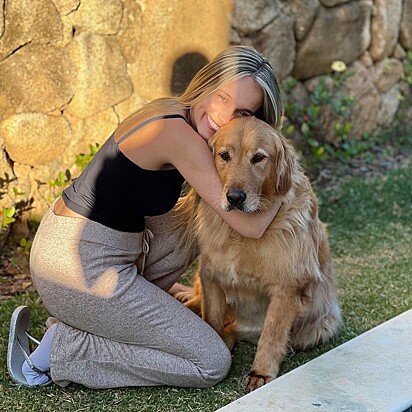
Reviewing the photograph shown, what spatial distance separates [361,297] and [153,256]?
1.27 metres

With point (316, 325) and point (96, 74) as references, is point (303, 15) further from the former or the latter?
point (316, 325)

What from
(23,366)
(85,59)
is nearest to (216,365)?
(23,366)

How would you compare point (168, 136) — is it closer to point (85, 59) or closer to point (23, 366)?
point (23, 366)

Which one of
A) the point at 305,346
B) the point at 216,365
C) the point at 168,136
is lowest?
the point at 305,346

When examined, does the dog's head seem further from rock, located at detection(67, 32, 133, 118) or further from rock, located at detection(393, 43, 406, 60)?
rock, located at detection(393, 43, 406, 60)

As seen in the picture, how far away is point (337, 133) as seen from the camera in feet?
19.7

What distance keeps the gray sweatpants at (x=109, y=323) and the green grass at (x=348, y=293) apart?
70mm

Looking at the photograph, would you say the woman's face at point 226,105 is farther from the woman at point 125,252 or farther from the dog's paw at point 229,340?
the dog's paw at point 229,340

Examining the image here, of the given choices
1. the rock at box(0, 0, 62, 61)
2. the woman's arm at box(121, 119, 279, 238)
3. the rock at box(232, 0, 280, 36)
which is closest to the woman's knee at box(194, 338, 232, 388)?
the woman's arm at box(121, 119, 279, 238)

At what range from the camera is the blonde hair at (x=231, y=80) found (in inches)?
115

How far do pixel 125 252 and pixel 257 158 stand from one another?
0.70 m

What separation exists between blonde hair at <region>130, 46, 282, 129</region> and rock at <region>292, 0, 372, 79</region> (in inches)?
108

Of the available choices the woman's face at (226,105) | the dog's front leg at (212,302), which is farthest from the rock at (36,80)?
the dog's front leg at (212,302)

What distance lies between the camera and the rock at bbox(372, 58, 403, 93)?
6.48m
